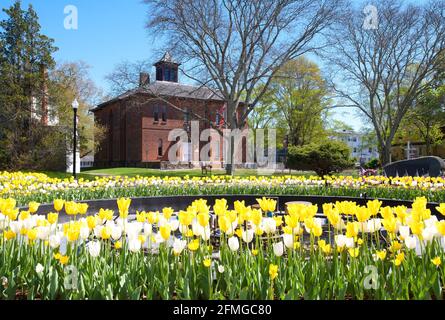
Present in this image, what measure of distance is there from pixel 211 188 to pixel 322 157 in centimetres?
1604

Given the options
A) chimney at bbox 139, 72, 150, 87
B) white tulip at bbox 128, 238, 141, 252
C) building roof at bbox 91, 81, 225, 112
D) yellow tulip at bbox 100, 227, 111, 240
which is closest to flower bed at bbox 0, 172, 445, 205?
yellow tulip at bbox 100, 227, 111, 240

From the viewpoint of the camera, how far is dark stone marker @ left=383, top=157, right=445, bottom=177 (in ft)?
59.9

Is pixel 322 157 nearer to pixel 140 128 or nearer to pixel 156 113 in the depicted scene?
pixel 140 128

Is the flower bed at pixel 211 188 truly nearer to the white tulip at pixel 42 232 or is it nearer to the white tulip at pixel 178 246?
the white tulip at pixel 42 232

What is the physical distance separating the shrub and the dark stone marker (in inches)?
294

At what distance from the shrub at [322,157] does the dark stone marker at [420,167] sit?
24.5 ft

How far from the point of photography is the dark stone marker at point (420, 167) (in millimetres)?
18266

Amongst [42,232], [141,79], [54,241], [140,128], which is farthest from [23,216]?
[140,128]

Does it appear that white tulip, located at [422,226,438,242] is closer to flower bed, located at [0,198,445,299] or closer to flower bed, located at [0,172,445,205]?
flower bed, located at [0,198,445,299]

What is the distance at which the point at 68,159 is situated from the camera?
3588cm

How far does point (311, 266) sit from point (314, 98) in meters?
41.1

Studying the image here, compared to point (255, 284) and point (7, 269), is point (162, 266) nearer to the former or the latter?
point (255, 284)
